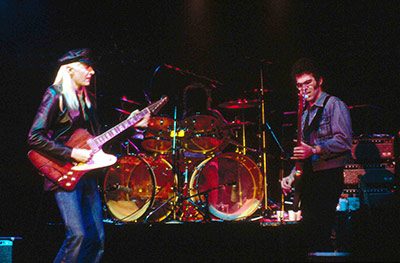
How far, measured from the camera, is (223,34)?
665 centimetres

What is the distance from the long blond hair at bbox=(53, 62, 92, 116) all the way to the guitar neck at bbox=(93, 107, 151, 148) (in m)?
0.34

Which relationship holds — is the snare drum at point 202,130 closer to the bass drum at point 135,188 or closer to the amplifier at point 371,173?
the bass drum at point 135,188

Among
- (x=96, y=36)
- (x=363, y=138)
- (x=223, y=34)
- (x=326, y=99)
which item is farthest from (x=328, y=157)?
(x=96, y=36)

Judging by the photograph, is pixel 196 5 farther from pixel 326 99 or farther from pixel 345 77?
pixel 326 99

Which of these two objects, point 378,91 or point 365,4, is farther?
point 378,91

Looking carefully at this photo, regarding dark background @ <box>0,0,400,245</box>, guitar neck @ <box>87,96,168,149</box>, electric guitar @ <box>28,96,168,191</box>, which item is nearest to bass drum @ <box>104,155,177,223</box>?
dark background @ <box>0,0,400,245</box>

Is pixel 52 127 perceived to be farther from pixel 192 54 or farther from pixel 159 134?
pixel 192 54

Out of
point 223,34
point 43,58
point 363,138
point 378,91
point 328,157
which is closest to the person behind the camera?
point 328,157

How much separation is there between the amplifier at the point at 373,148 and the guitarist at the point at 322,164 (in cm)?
178

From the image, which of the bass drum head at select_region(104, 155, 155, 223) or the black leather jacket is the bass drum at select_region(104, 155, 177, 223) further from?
the black leather jacket

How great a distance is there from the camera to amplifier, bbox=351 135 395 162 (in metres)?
5.34

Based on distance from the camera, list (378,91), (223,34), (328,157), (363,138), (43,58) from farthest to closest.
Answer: (223,34)
(378,91)
(43,58)
(363,138)
(328,157)

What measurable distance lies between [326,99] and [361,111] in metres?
2.80

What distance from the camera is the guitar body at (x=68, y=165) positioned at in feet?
11.7
